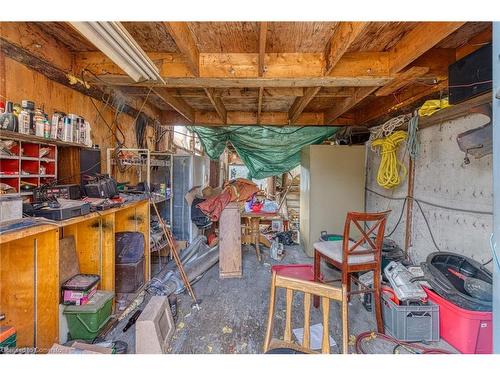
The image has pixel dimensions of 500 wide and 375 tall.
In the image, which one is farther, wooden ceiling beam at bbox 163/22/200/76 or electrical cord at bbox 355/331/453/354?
electrical cord at bbox 355/331/453/354

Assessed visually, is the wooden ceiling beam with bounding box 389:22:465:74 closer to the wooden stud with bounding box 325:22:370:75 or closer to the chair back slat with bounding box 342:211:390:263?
the wooden stud with bounding box 325:22:370:75

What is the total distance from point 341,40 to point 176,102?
2.18m

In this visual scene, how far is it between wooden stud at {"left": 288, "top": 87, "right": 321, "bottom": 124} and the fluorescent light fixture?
1.60 metres

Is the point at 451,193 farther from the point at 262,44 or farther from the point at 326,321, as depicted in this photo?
the point at 262,44

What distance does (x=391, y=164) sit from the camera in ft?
9.95

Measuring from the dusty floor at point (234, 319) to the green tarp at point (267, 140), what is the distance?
7.71 ft

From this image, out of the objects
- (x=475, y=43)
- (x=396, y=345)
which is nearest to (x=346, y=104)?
(x=475, y=43)

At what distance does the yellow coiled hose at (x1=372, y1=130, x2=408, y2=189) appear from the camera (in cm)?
299

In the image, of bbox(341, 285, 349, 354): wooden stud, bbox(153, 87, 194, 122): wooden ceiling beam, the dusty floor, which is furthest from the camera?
bbox(153, 87, 194, 122): wooden ceiling beam

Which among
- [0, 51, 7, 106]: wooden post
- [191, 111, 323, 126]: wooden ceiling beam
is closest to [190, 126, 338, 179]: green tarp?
[191, 111, 323, 126]: wooden ceiling beam

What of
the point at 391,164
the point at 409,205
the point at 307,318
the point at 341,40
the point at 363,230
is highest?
the point at 341,40
